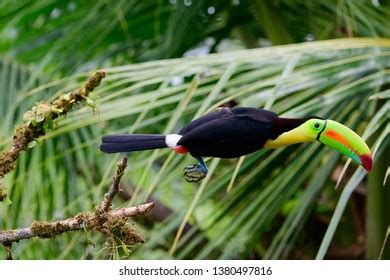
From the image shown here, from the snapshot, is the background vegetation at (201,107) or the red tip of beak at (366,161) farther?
the background vegetation at (201,107)

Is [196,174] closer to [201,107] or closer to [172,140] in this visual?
[172,140]

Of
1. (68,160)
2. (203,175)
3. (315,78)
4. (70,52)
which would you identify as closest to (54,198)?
(68,160)

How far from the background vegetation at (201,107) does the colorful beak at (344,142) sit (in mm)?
132

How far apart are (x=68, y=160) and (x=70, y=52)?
0.16 m

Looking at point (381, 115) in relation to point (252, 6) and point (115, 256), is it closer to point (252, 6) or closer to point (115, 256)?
point (115, 256)

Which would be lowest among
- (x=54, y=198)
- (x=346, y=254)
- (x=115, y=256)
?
(x=346, y=254)

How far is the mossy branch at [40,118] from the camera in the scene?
529 mm

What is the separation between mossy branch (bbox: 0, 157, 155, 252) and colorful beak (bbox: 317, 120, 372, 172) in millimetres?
124

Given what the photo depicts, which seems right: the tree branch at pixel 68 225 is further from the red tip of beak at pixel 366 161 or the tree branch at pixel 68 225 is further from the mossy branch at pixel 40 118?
the red tip of beak at pixel 366 161

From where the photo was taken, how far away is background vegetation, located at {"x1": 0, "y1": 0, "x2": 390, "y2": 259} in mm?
778

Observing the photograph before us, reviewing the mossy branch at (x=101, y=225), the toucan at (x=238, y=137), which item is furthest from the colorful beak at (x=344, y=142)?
the mossy branch at (x=101, y=225)

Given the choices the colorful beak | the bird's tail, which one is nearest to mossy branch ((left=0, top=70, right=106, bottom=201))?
the bird's tail

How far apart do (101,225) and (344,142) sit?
0.51 ft

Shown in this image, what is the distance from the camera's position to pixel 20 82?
3.67 feet
